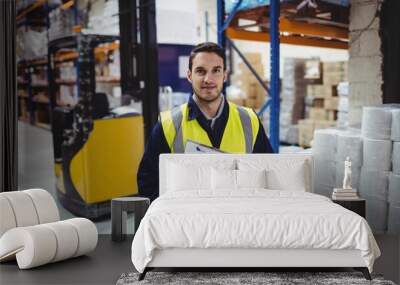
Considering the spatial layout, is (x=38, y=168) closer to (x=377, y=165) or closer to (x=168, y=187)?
(x=168, y=187)

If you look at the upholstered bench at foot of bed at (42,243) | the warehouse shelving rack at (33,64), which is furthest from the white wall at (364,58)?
the warehouse shelving rack at (33,64)

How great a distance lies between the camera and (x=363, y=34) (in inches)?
230

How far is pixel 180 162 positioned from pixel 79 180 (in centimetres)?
144

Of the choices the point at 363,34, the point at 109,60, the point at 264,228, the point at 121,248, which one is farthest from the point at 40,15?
the point at 264,228

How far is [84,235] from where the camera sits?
4.75 m

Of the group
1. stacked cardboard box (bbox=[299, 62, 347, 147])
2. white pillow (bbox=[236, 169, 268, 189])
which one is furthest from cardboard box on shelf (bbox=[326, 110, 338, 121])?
white pillow (bbox=[236, 169, 268, 189])

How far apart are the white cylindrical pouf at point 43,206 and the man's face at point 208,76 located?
178cm

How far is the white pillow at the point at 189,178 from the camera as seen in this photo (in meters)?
5.21

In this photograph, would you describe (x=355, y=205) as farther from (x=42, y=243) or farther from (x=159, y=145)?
(x=42, y=243)

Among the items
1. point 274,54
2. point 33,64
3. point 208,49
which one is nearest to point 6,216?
point 33,64

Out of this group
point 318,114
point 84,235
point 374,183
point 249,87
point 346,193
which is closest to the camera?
point 84,235

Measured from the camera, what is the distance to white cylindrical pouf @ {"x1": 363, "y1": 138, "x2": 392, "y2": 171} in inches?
222

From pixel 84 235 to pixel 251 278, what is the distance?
1.34 m

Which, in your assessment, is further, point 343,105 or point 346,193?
point 343,105
